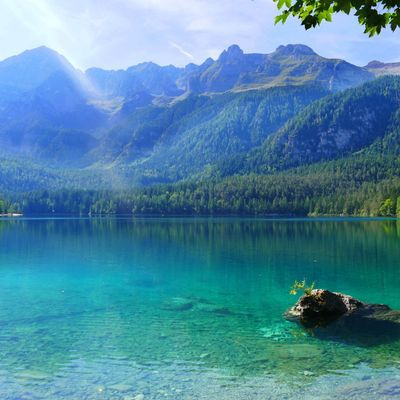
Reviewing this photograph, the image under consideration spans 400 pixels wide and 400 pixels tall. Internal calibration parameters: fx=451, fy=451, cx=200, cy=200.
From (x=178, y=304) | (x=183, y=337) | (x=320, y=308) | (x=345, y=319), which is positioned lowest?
(x=178, y=304)

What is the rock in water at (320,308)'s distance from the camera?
27794 mm

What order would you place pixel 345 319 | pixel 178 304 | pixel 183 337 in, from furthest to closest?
Answer: pixel 178 304
pixel 345 319
pixel 183 337

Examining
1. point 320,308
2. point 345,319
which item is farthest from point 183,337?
point 345,319

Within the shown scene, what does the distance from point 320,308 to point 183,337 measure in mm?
9353

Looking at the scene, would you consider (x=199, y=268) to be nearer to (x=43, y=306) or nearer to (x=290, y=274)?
(x=290, y=274)

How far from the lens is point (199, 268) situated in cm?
5397

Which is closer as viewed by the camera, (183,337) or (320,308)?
(183,337)

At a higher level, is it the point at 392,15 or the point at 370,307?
the point at 392,15

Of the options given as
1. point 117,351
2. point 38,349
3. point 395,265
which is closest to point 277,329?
point 117,351

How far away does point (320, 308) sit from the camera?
28172mm

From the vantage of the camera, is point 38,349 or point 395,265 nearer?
point 38,349

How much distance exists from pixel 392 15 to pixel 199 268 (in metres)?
46.9

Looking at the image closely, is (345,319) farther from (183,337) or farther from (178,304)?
(178,304)

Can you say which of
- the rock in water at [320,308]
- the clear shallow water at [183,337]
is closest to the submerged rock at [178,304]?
the clear shallow water at [183,337]
